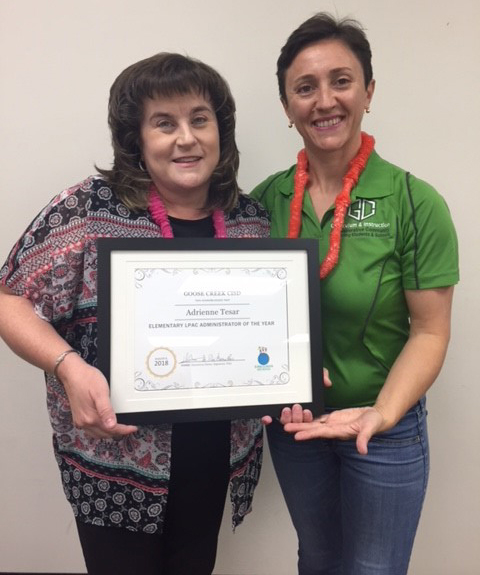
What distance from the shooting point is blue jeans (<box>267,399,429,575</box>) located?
0.94 metres

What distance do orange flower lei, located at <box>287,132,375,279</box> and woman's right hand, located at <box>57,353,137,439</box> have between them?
1.57 ft

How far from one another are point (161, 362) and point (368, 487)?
0.53 meters

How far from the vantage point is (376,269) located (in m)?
0.91

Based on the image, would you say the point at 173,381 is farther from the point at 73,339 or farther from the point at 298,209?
the point at 298,209

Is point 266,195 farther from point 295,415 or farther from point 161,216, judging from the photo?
point 295,415

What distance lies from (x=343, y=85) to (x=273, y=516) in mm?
1325

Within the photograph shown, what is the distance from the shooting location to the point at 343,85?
95cm

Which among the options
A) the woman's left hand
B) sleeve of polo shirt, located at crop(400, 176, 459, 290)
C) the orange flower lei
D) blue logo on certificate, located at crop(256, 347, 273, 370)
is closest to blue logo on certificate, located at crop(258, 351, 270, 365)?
blue logo on certificate, located at crop(256, 347, 273, 370)

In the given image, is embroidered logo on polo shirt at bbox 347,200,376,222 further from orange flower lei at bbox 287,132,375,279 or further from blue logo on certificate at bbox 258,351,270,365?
blue logo on certificate at bbox 258,351,270,365

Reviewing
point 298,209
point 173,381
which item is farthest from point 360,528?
point 298,209

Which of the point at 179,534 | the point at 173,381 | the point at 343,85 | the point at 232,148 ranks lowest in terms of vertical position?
the point at 179,534

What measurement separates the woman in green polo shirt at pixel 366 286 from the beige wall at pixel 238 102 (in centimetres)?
36

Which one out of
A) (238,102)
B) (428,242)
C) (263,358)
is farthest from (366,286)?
(238,102)

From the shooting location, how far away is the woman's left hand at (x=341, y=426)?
32.5 inches
